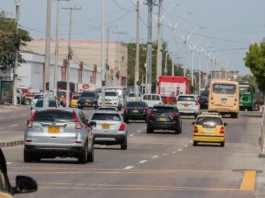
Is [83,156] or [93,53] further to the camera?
[93,53]

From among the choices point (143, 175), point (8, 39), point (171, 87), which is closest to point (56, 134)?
point (143, 175)

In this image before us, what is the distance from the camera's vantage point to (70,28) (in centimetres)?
9275

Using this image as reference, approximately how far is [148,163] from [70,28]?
220ft

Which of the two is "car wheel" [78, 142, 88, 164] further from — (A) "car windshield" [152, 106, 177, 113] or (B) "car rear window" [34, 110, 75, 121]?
(A) "car windshield" [152, 106, 177, 113]

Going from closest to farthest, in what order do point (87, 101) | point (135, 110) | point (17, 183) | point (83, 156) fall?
point (17, 183) → point (83, 156) → point (135, 110) → point (87, 101)

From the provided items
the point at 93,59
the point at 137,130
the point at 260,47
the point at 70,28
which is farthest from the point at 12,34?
the point at 93,59

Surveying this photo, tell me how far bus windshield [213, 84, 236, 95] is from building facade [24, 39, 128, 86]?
83731mm

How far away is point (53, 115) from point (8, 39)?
222ft

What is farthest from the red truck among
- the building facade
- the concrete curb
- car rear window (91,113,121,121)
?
the building facade

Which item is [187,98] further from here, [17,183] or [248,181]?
[17,183]

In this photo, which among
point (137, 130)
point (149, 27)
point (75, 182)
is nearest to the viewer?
point (75, 182)

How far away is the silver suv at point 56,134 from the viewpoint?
79.4 ft

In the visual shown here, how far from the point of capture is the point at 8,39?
9094 cm

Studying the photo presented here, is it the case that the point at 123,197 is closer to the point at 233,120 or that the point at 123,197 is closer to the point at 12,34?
the point at 233,120
